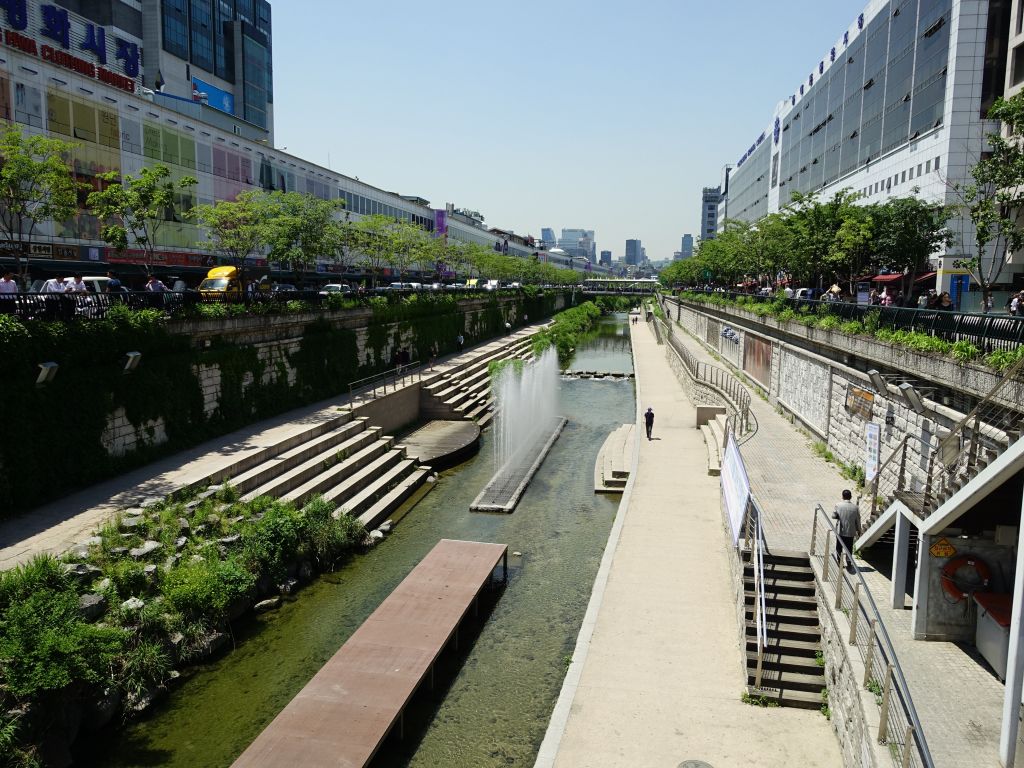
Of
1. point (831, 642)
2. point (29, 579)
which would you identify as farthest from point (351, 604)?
point (831, 642)

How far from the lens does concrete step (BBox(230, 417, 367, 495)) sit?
67.6 ft

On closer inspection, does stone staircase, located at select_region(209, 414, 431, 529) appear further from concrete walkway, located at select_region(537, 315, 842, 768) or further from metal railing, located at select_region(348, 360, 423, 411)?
concrete walkway, located at select_region(537, 315, 842, 768)

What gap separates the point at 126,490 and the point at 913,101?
180 feet

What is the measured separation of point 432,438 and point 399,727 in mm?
20767

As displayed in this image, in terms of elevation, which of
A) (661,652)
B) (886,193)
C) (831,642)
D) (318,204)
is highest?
(886,193)

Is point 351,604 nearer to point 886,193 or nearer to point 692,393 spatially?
point 692,393

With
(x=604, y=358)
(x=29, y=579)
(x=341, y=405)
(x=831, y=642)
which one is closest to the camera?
(x=831, y=642)

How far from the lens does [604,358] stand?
74500 millimetres

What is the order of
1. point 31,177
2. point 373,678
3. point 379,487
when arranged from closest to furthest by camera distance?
point 373,678 < point 31,177 < point 379,487

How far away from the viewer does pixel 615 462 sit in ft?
93.7

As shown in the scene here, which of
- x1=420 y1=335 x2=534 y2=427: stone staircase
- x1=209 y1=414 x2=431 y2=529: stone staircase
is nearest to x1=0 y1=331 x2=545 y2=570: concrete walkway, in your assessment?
x1=209 y1=414 x2=431 y2=529: stone staircase

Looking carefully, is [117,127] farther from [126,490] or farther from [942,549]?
[942,549]

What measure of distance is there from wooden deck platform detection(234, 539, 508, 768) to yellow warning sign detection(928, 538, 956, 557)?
8880 millimetres

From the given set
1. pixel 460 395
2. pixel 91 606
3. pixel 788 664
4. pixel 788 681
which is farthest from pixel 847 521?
pixel 460 395
